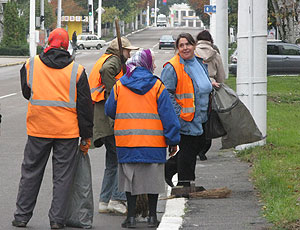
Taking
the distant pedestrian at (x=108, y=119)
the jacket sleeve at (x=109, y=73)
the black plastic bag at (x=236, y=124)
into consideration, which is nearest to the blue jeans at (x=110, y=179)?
the distant pedestrian at (x=108, y=119)

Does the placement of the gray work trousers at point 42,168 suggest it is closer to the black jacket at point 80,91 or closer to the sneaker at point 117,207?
the black jacket at point 80,91

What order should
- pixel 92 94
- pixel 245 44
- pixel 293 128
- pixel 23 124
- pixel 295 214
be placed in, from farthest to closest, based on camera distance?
1. pixel 23 124
2. pixel 293 128
3. pixel 245 44
4. pixel 92 94
5. pixel 295 214

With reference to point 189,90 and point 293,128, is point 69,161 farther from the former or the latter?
point 293,128

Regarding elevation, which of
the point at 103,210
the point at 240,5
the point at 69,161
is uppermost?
the point at 240,5

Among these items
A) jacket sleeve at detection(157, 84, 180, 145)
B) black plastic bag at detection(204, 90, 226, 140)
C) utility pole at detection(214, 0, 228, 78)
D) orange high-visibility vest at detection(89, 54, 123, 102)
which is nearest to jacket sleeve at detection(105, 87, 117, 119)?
jacket sleeve at detection(157, 84, 180, 145)

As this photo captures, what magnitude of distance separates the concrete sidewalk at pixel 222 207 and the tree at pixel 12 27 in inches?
2028

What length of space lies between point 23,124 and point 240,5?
6763 millimetres

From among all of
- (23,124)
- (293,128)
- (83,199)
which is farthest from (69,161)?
(23,124)

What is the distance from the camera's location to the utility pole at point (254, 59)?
1259cm

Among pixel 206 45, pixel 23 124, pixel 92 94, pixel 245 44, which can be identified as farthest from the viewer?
pixel 23 124

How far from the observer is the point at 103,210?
854 centimetres

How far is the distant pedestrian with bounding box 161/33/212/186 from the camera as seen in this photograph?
28.2 ft

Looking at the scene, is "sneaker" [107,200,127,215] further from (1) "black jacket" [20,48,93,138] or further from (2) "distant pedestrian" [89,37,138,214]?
(1) "black jacket" [20,48,93,138]

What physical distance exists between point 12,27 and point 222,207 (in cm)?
5522
